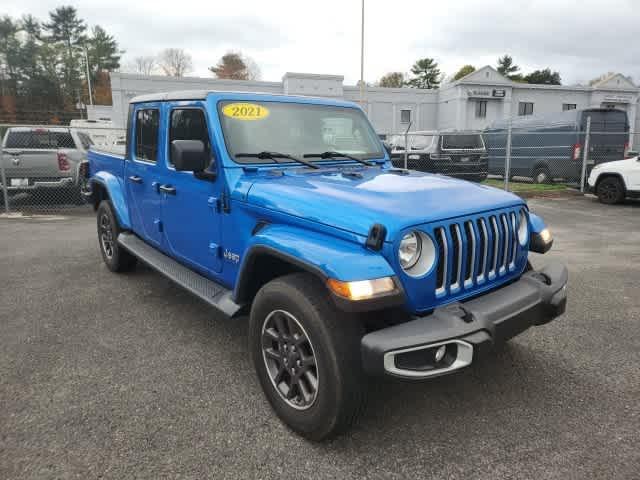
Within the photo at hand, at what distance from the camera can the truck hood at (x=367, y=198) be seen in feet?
7.57

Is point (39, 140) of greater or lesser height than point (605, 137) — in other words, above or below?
below

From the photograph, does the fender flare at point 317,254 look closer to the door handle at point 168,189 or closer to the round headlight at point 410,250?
the round headlight at point 410,250

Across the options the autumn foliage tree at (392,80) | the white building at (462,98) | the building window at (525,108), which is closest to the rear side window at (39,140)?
the white building at (462,98)

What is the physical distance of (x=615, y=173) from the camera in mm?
10797

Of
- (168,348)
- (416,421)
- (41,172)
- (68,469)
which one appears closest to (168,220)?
(168,348)

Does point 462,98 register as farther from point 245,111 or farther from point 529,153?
point 245,111

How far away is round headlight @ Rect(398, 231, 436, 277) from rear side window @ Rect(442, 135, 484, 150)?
11131 mm

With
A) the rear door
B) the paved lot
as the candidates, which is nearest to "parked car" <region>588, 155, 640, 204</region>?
the rear door

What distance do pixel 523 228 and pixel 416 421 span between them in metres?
1.42

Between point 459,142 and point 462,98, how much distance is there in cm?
2350

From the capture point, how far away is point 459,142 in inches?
→ 508

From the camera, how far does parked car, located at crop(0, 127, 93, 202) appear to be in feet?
32.3

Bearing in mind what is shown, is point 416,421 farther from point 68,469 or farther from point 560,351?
point 68,469

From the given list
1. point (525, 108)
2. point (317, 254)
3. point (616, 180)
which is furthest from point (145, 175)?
point (525, 108)
